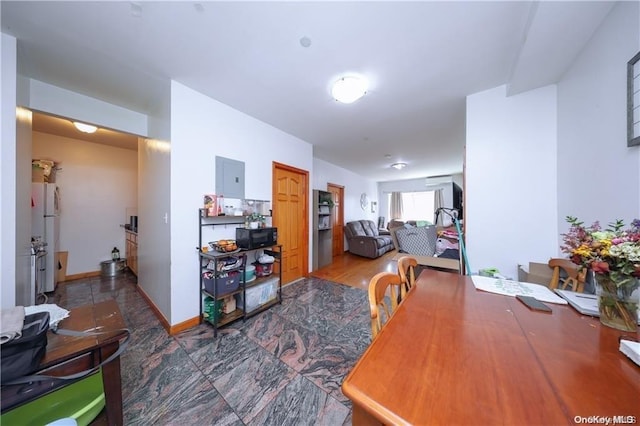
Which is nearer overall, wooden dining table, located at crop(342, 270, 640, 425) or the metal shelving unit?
wooden dining table, located at crop(342, 270, 640, 425)

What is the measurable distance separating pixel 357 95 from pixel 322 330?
7.86 feet

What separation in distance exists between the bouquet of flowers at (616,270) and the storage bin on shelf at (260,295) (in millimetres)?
2539

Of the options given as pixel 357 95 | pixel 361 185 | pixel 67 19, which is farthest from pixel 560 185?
pixel 361 185

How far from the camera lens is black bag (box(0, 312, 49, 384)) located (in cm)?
72

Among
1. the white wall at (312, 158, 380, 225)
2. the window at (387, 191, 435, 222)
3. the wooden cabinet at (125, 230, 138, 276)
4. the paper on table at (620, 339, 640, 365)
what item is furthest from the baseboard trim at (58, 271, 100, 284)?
the window at (387, 191, 435, 222)

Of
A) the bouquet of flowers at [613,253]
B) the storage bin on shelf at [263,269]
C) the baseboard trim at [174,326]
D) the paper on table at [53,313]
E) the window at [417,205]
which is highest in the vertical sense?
the window at [417,205]

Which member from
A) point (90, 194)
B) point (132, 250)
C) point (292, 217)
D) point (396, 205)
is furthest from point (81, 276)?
point (396, 205)

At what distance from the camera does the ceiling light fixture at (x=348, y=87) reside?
1930 millimetres

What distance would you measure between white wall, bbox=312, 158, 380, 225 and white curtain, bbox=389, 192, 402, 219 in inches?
21.6

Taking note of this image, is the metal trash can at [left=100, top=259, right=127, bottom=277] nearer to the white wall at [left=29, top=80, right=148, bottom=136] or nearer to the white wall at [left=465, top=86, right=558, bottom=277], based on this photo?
the white wall at [left=29, top=80, right=148, bottom=136]

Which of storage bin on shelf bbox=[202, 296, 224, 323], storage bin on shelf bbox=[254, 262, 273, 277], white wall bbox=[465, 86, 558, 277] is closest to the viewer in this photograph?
white wall bbox=[465, 86, 558, 277]

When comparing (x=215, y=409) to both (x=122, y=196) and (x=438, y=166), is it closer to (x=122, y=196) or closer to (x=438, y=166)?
(x=122, y=196)

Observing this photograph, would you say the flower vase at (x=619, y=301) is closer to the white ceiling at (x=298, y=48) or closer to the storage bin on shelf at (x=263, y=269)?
the white ceiling at (x=298, y=48)

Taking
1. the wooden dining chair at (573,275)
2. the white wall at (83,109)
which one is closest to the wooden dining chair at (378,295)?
the wooden dining chair at (573,275)
